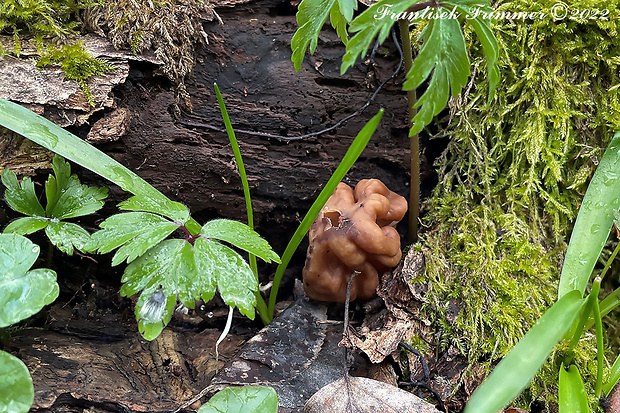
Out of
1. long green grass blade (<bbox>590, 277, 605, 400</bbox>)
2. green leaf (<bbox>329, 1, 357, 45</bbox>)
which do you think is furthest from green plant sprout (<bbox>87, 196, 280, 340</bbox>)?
long green grass blade (<bbox>590, 277, 605, 400</bbox>)

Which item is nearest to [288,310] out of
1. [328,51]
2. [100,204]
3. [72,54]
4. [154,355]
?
[154,355]

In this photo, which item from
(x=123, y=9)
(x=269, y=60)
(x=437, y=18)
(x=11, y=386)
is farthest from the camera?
(x=269, y=60)

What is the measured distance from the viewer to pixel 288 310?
81.8 inches

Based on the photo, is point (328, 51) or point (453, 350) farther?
point (328, 51)

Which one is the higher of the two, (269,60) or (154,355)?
(269,60)

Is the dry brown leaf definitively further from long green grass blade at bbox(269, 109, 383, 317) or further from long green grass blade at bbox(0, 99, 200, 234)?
long green grass blade at bbox(0, 99, 200, 234)

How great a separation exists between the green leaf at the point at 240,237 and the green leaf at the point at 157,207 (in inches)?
3.5

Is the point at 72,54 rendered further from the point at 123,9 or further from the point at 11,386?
the point at 11,386

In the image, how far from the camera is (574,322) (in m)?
1.61

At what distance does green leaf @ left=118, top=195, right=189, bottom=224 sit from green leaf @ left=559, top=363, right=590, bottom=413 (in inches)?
52.4

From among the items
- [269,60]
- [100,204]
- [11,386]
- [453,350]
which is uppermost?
[269,60]

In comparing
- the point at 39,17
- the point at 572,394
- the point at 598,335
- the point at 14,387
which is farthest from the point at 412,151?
the point at 39,17

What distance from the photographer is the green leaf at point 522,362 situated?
1.10 m

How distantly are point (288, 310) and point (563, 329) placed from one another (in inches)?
44.7
